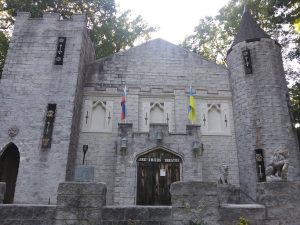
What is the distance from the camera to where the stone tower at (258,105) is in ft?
45.7

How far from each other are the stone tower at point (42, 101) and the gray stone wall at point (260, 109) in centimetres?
824

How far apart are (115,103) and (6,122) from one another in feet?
17.6

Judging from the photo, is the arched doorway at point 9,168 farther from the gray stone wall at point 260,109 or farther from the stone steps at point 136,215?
the gray stone wall at point 260,109

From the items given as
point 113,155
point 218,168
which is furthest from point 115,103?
point 218,168

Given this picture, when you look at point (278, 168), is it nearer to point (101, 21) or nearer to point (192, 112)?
point (192, 112)

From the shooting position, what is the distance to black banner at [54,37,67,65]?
607 inches

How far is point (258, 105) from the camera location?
14.8 meters

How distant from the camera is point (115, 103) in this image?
53.0 feet

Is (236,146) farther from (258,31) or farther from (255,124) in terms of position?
(258,31)

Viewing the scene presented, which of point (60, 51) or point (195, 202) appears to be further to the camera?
point (60, 51)

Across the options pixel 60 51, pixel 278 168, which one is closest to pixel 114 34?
pixel 60 51

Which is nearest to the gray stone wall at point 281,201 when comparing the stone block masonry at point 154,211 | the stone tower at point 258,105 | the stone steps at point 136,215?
the stone block masonry at point 154,211

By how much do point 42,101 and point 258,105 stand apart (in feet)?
34.4

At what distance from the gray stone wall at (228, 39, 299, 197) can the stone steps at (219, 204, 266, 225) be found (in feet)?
23.9
